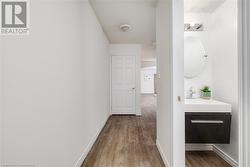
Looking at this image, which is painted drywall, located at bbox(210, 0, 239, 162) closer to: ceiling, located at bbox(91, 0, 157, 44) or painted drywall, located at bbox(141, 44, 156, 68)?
ceiling, located at bbox(91, 0, 157, 44)

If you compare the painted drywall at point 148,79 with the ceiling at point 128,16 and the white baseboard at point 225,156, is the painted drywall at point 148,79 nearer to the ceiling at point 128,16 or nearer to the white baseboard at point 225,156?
the ceiling at point 128,16

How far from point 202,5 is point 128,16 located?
139 cm

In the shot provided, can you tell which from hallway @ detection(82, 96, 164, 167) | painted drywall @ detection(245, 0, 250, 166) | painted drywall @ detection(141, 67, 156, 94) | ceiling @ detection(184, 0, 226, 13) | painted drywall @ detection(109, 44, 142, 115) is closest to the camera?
painted drywall @ detection(245, 0, 250, 166)

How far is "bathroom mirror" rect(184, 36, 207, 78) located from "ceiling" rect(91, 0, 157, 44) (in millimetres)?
956

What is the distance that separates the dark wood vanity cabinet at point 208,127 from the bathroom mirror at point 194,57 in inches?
32.2

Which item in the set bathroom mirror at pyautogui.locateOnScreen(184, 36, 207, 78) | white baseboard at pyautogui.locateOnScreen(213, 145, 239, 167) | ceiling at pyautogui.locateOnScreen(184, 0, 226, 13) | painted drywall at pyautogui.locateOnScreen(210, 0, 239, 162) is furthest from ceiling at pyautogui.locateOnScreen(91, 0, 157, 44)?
white baseboard at pyautogui.locateOnScreen(213, 145, 239, 167)

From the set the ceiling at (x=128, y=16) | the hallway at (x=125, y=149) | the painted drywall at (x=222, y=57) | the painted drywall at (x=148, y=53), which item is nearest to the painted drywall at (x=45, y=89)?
the hallway at (x=125, y=149)

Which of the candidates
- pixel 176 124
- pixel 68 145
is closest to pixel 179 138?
pixel 176 124

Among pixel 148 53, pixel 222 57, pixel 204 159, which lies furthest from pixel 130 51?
pixel 204 159

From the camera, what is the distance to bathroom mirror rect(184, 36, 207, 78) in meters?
2.64

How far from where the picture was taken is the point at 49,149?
4.41 feet

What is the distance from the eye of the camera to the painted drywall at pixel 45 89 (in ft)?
3.37

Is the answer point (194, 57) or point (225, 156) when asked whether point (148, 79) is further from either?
point (225, 156)

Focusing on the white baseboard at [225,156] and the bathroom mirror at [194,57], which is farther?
the bathroom mirror at [194,57]
